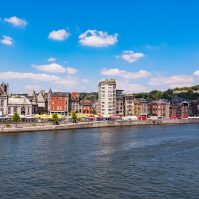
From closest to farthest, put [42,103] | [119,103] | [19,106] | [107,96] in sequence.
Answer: [19,106], [107,96], [42,103], [119,103]

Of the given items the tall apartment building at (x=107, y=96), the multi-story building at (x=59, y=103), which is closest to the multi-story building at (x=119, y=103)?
the tall apartment building at (x=107, y=96)

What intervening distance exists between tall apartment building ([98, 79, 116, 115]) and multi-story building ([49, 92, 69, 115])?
16.6 m

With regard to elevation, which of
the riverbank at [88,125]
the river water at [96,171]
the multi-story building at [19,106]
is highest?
the multi-story building at [19,106]

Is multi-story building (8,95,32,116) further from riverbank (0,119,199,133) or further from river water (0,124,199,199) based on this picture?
river water (0,124,199,199)

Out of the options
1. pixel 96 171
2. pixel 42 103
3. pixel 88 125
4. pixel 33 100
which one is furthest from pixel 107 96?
pixel 96 171

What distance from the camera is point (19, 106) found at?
165 m

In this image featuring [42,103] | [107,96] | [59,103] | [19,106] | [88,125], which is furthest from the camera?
[42,103]

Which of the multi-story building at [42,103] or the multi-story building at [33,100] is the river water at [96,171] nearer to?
the multi-story building at [33,100]

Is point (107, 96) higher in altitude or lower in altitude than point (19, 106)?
higher

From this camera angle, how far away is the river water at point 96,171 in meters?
44.0

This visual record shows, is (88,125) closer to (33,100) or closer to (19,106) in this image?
(19,106)

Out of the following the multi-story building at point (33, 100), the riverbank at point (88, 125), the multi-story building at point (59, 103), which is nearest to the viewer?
the riverbank at point (88, 125)

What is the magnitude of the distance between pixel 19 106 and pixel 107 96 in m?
43.8

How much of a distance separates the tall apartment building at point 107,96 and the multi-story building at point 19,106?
121ft
